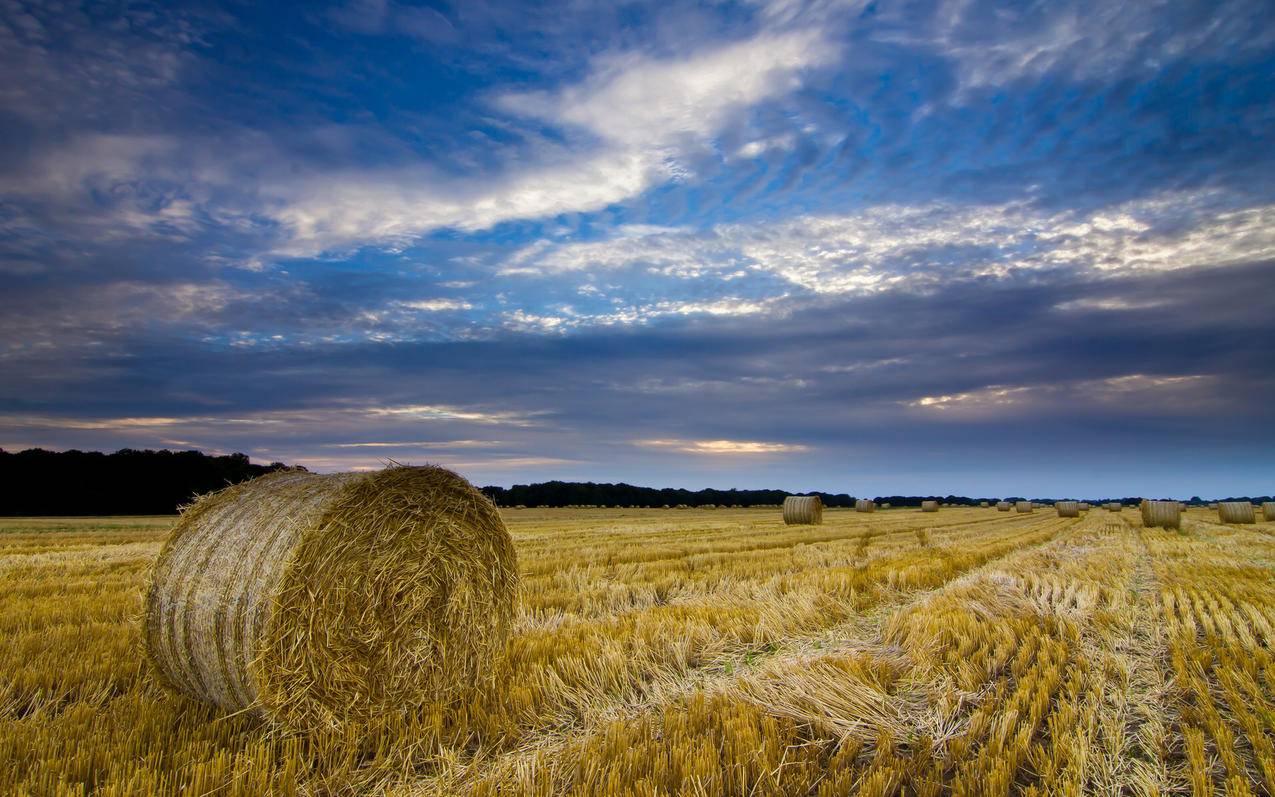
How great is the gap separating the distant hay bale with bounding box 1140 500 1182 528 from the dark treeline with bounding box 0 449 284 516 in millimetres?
48026

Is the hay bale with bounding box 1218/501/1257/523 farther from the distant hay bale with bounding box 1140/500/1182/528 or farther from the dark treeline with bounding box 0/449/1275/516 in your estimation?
the dark treeline with bounding box 0/449/1275/516

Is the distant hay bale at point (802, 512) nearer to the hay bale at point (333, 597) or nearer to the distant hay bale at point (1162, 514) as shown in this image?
the distant hay bale at point (1162, 514)

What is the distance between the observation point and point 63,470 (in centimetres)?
4844

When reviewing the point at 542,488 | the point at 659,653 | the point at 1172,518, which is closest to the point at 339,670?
the point at 659,653

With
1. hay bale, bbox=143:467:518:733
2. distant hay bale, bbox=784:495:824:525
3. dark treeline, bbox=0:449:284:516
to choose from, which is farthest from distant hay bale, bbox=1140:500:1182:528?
dark treeline, bbox=0:449:284:516

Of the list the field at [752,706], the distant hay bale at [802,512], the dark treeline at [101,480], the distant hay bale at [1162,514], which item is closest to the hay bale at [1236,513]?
the distant hay bale at [1162,514]

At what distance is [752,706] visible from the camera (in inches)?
173

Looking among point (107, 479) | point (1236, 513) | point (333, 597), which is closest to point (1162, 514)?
point (1236, 513)

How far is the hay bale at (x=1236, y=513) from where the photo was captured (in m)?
31.6

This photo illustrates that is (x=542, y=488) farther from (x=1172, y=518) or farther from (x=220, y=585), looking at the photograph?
(x=220, y=585)

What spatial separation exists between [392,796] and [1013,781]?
10.1 feet

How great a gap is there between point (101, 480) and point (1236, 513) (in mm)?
65363

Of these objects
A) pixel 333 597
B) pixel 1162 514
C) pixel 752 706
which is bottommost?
pixel 752 706

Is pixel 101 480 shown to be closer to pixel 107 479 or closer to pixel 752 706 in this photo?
pixel 107 479
